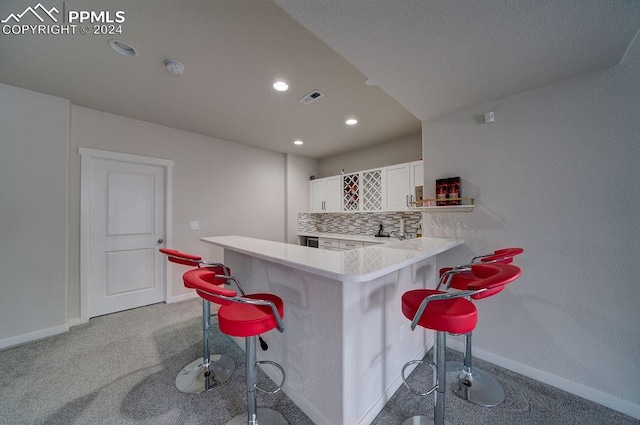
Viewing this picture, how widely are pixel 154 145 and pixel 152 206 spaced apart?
86 centimetres

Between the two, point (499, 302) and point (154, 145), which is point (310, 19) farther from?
point (154, 145)

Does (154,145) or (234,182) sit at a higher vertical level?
(154,145)

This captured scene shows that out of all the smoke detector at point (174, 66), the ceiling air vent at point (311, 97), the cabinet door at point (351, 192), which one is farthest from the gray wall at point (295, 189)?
the smoke detector at point (174, 66)

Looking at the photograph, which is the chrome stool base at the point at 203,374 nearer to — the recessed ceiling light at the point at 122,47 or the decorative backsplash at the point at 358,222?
the recessed ceiling light at the point at 122,47

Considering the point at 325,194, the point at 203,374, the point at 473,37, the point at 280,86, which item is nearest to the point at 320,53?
the point at 280,86

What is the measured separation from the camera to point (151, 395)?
1657 millimetres

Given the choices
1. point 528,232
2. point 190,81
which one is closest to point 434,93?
point 528,232

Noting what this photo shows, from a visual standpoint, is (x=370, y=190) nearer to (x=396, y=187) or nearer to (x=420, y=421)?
(x=396, y=187)

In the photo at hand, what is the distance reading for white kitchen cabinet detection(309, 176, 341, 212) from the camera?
4.48 meters

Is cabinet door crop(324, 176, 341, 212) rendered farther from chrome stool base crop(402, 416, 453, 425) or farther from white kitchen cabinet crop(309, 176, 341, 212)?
chrome stool base crop(402, 416, 453, 425)

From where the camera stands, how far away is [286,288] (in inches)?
65.1

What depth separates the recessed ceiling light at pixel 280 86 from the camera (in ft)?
7.29

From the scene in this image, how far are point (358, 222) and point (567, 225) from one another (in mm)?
3035

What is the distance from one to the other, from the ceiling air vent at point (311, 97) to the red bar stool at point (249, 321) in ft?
6.75
